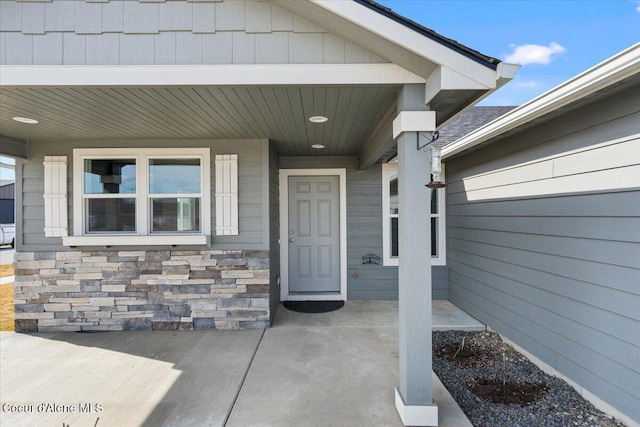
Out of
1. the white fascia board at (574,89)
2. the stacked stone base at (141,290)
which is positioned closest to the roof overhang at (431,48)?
the white fascia board at (574,89)

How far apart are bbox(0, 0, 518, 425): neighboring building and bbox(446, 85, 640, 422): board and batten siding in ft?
3.45

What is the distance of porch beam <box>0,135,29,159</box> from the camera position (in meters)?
3.65

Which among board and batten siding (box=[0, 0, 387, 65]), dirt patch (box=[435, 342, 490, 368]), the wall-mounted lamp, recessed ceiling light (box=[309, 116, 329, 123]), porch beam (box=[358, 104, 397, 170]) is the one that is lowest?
dirt patch (box=[435, 342, 490, 368])

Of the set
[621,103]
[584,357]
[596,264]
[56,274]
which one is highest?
[621,103]

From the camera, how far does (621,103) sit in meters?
2.23

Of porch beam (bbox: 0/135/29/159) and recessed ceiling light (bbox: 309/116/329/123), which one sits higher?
recessed ceiling light (bbox: 309/116/329/123)

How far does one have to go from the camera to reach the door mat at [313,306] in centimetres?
465

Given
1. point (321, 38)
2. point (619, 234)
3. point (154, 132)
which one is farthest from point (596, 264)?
point (154, 132)

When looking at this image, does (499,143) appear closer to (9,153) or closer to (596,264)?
(596,264)

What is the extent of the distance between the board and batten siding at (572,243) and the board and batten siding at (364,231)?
1.43 m

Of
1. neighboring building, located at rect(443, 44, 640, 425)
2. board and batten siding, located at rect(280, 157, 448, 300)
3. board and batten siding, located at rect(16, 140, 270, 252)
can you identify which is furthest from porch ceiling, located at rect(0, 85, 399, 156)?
neighboring building, located at rect(443, 44, 640, 425)

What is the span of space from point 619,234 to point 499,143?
1.69 m

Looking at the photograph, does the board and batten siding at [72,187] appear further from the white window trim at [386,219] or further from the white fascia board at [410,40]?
the white fascia board at [410,40]

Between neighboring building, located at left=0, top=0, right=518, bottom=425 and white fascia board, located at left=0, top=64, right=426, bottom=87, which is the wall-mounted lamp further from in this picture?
white fascia board, located at left=0, top=64, right=426, bottom=87
